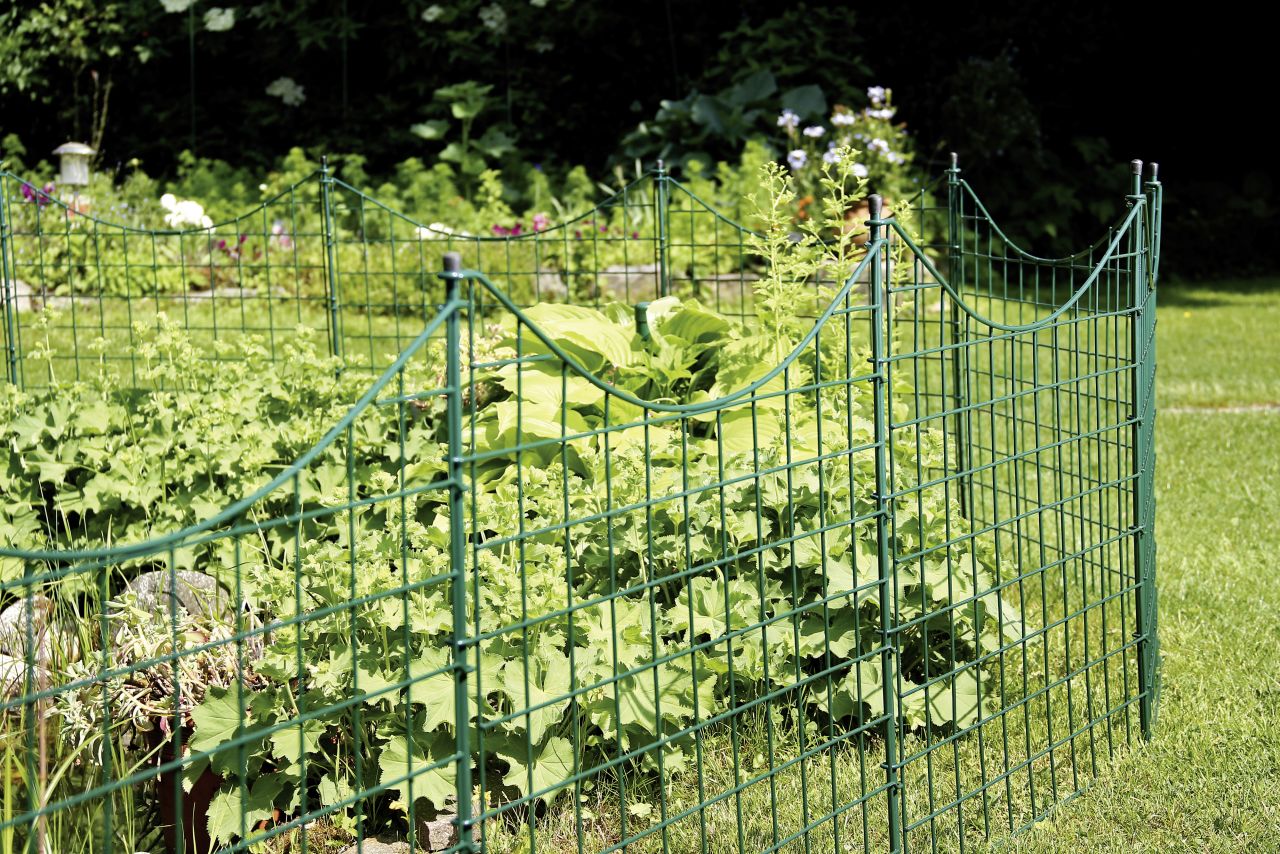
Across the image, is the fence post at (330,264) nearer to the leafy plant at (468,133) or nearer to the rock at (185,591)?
the rock at (185,591)

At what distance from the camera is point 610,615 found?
2.89 m

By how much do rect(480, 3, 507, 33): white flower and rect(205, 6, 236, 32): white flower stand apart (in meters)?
2.05

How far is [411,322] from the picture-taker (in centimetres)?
813

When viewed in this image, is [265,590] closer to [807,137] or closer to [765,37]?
[807,137]

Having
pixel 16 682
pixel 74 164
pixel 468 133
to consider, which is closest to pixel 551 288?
pixel 74 164

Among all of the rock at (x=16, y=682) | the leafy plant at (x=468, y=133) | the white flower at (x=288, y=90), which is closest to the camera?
the rock at (x=16, y=682)

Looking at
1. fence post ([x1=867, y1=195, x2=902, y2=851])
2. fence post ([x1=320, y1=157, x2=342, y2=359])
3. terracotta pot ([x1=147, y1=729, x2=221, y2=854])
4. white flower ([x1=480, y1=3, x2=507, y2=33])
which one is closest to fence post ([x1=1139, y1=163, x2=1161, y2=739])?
fence post ([x1=867, y1=195, x2=902, y2=851])

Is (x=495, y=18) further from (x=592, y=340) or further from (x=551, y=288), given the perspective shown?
(x=592, y=340)

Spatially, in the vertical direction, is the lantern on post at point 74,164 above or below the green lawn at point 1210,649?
above

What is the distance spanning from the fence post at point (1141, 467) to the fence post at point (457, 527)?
197 cm

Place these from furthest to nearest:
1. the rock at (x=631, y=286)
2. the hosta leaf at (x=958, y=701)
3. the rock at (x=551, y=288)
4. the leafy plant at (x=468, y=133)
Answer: the leafy plant at (x=468, y=133)
the rock at (x=551, y=288)
the rock at (x=631, y=286)
the hosta leaf at (x=958, y=701)

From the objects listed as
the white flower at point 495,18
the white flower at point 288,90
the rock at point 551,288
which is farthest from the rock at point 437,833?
the white flower at point 288,90

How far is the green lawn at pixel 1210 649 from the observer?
3.08 meters

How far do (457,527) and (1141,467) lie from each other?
85.4 inches
